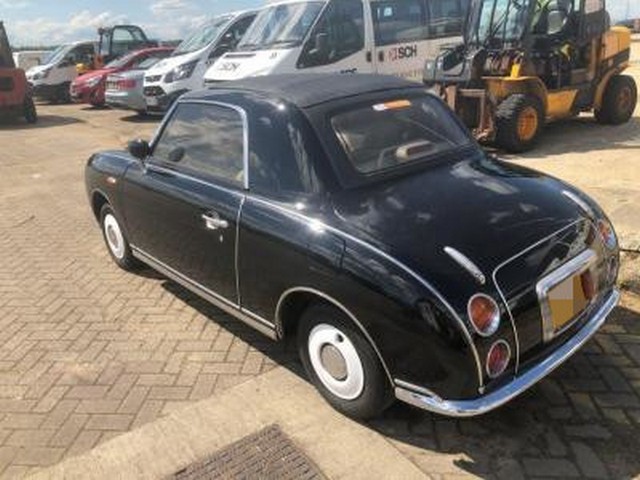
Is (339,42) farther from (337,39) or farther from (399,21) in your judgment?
(399,21)

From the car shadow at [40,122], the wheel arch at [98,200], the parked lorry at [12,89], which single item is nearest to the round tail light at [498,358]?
the wheel arch at [98,200]

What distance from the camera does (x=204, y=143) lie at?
443 centimetres

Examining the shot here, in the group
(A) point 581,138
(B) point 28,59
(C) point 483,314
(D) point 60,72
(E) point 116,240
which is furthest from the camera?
(B) point 28,59

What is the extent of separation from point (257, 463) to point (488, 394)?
1170 mm

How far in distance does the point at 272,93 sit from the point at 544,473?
101 inches

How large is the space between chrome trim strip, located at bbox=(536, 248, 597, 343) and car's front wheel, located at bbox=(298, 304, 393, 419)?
806mm

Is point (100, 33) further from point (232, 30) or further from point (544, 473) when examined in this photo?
point (544, 473)

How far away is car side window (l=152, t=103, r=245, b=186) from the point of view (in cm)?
411

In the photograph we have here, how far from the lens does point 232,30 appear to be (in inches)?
577

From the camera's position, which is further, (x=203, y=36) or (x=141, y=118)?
(x=141, y=118)

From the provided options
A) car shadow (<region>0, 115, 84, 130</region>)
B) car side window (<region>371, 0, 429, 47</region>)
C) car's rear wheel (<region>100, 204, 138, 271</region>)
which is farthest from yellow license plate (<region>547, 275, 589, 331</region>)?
car shadow (<region>0, 115, 84, 130</region>)

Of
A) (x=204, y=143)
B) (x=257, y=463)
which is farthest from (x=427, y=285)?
(x=204, y=143)

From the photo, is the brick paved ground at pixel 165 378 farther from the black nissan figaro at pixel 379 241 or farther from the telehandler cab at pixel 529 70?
the telehandler cab at pixel 529 70

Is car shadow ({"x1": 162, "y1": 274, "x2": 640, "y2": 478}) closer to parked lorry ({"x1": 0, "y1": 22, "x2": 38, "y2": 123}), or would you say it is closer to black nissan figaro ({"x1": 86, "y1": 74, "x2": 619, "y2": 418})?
black nissan figaro ({"x1": 86, "y1": 74, "x2": 619, "y2": 418})
